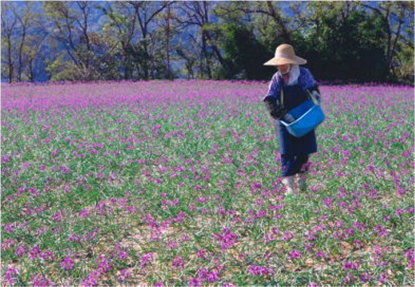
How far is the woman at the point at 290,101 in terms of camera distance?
5.93 meters

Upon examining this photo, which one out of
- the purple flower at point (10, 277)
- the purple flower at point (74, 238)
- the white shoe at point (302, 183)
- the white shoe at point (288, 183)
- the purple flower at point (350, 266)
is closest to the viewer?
the purple flower at point (350, 266)

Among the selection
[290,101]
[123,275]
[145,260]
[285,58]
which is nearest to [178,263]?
[145,260]

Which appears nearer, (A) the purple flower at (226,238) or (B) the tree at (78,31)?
(A) the purple flower at (226,238)

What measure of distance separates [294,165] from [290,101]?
2.91 feet

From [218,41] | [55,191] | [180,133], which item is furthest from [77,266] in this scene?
[218,41]

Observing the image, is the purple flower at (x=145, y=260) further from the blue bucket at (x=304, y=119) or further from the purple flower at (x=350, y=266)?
the blue bucket at (x=304, y=119)

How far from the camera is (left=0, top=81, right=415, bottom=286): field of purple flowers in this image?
403 cm

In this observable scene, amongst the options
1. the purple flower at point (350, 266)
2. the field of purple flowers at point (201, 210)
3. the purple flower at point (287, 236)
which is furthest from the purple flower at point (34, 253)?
the purple flower at point (350, 266)

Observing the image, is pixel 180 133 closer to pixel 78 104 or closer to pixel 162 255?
pixel 162 255

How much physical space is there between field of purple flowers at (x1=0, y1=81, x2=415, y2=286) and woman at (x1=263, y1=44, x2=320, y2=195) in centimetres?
32

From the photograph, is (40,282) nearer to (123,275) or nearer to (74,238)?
(123,275)

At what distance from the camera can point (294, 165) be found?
6.14 metres

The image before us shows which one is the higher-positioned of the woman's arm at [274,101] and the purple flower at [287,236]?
the woman's arm at [274,101]

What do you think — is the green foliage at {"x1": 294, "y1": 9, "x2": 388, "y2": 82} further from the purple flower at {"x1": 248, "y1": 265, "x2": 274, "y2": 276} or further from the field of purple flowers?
the purple flower at {"x1": 248, "y1": 265, "x2": 274, "y2": 276}
